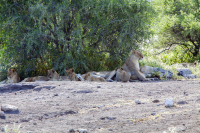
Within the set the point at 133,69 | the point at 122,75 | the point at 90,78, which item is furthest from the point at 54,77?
the point at 133,69

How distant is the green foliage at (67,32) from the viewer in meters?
9.37

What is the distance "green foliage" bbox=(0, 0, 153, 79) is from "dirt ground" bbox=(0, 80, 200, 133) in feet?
11.0

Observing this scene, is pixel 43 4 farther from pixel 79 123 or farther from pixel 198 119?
pixel 198 119

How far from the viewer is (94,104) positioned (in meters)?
4.86

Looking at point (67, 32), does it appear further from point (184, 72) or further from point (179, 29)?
point (179, 29)

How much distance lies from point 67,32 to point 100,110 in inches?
254

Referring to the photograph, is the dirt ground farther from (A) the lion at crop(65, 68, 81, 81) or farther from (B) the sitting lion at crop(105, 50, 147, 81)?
(B) the sitting lion at crop(105, 50, 147, 81)

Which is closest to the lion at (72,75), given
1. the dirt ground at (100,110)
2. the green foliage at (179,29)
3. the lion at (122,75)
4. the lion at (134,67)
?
the lion at (122,75)

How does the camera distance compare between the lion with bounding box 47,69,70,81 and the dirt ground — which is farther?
the lion with bounding box 47,69,70,81

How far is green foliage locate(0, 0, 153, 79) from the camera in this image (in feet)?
30.7

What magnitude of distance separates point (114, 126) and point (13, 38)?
735 centimetres

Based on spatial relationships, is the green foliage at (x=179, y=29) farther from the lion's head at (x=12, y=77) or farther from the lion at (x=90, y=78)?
the lion's head at (x=12, y=77)

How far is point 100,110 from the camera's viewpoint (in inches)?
173

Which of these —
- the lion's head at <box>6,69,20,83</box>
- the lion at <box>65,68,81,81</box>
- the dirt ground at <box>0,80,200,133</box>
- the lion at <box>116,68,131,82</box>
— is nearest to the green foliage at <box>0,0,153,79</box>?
the lion's head at <box>6,69,20,83</box>
